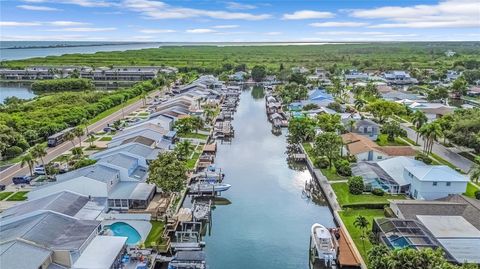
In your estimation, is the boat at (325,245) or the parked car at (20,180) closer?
the boat at (325,245)

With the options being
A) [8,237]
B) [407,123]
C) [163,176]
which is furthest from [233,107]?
[8,237]

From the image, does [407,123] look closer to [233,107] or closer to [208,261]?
[233,107]

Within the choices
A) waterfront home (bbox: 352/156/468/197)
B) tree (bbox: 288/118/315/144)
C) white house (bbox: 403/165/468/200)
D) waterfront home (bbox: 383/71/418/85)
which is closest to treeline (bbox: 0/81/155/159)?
tree (bbox: 288/118/315/144)

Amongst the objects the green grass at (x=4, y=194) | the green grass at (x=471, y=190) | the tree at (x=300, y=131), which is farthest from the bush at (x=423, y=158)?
the green grass at (x=4, y=194)

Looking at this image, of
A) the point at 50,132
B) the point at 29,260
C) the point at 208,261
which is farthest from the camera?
the point at 50,132

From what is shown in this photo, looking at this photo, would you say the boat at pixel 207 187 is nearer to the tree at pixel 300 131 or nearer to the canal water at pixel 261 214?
the canal water at pixel 261 214

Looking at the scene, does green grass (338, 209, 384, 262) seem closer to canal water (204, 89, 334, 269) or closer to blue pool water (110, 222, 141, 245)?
canal water (204, 89, 334, 269)
